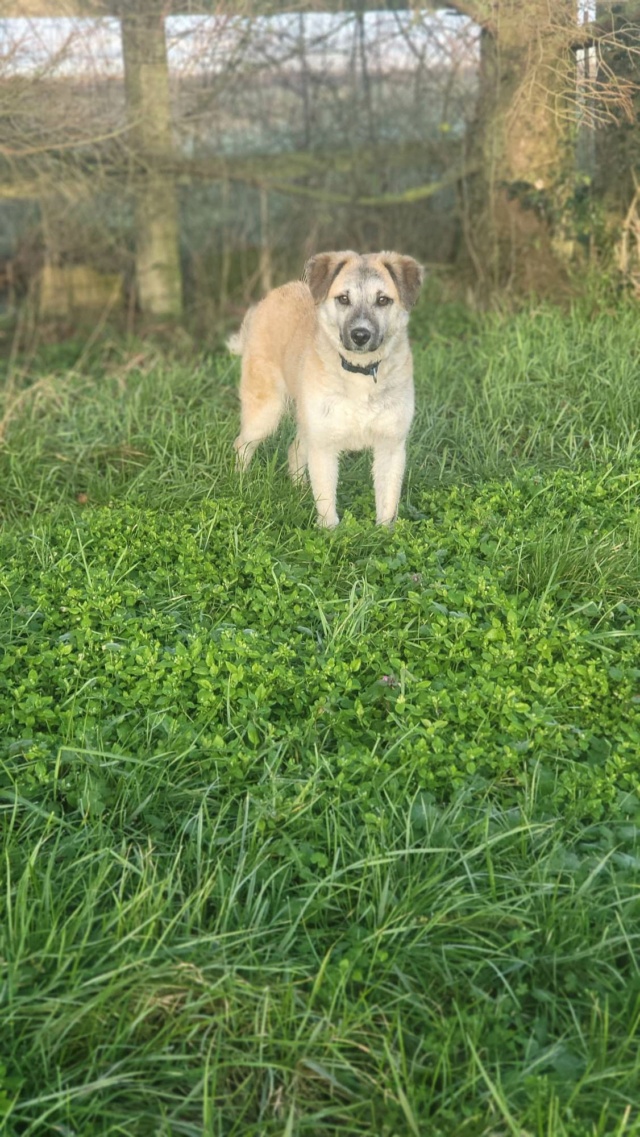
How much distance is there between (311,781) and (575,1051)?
1026 millimetres

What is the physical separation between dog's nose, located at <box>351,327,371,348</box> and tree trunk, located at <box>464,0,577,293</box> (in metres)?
3.27

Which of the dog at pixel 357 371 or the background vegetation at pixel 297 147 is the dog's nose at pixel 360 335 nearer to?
the dog at pixel 357 371

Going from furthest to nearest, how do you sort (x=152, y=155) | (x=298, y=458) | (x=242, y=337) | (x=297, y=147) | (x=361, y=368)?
1. (x=297, y=147)
2. (x=152, y=155)
3. (x=242, y=337)
4. (x=298, y=458)
5. (x=361, y=368)

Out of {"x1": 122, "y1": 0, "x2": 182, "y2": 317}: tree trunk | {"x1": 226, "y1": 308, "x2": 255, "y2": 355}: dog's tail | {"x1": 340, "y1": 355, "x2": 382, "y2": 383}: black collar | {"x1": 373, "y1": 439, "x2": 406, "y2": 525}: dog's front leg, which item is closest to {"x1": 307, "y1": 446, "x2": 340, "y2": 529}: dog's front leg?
{"x1": 373, "y1": 439, "x2": 406, "y2": 525}: dog's front leg

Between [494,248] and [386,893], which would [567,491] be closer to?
[386,893]

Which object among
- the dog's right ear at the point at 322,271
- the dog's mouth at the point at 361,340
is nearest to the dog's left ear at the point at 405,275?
the dog's right ear at the point at 322,271

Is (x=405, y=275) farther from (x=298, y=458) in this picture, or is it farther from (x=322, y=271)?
(x=298, y=458)

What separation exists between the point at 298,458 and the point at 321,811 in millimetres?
2924

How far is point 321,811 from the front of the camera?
10.1 feet

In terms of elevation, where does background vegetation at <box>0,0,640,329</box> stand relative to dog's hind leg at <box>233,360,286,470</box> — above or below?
above

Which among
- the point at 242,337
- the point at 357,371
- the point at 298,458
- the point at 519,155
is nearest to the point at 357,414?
the point at 357,371

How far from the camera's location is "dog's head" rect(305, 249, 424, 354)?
4.76 m

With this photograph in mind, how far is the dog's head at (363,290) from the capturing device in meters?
4.76

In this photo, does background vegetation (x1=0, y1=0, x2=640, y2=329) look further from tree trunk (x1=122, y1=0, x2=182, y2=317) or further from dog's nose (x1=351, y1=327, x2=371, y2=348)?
dog's nose (x1=351, y1=327, x2=371, y2=348)
